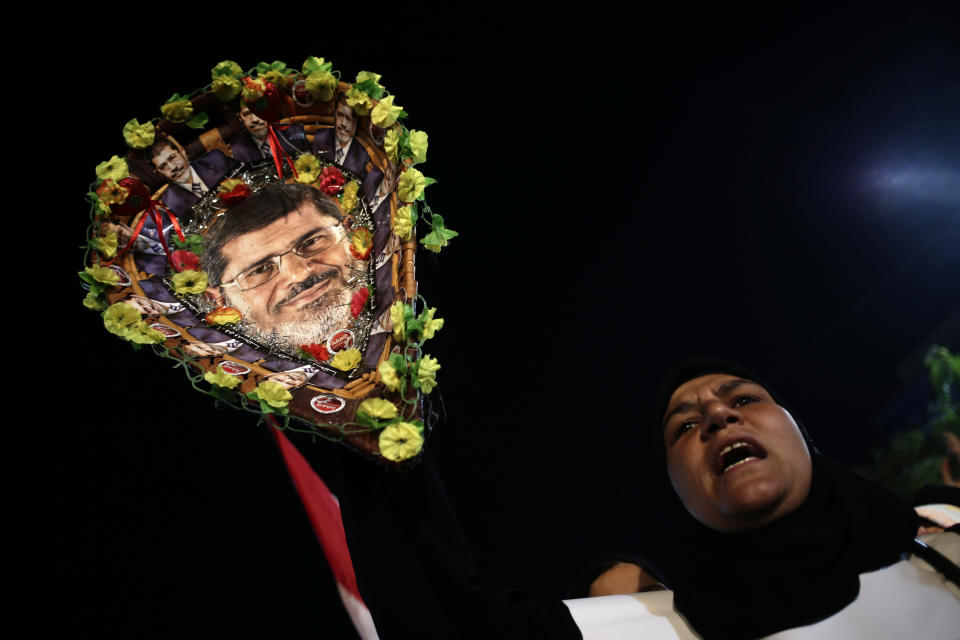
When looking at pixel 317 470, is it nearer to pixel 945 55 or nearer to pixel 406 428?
pixel 406 428

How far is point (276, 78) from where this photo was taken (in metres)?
1.42

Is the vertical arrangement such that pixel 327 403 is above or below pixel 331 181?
below

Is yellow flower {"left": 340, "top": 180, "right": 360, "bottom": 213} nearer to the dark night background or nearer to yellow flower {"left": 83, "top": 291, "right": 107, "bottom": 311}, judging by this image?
yellow flower {"left": 83, "top": 291, "right": 107, "bottom": 311}

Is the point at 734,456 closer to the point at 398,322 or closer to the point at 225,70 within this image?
the point at 398,322

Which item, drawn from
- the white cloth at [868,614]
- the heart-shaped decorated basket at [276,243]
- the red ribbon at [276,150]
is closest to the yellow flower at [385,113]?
the heart-shaped decorated basket at [276,243]

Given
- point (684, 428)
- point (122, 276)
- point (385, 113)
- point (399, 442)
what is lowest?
point (684, 428)

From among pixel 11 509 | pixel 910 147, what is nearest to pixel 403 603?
pixel 11 509

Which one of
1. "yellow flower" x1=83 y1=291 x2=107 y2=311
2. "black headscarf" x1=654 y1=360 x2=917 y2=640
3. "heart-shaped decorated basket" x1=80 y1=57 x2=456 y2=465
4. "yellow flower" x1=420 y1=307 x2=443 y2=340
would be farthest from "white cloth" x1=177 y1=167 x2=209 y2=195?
"black headscarf" x1=654 y1=360 x2=917 y2=640

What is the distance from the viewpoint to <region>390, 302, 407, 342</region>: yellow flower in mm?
1129

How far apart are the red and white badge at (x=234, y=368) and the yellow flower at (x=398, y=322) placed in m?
0.28

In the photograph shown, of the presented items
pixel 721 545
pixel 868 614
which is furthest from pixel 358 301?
pixel 868 614

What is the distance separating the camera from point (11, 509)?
5.53 feet

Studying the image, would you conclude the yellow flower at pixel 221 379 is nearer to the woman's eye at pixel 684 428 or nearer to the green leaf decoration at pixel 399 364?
the green leaf decoration at pixel 399 364

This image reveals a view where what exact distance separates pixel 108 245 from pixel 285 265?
13.5 inches
